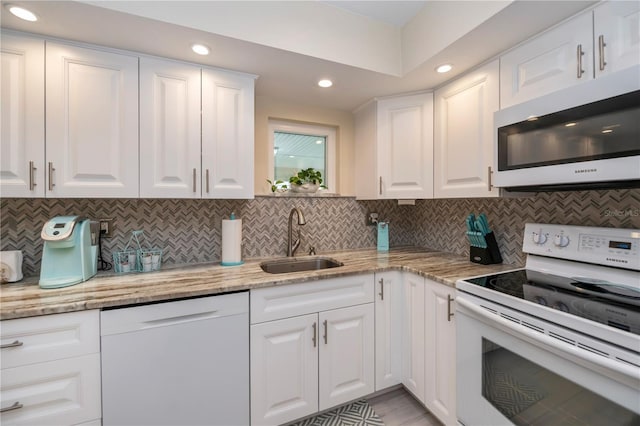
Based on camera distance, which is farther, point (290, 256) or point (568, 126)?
point (290, 256)

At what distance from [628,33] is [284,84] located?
169 cm

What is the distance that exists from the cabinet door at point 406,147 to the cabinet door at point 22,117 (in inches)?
78.9

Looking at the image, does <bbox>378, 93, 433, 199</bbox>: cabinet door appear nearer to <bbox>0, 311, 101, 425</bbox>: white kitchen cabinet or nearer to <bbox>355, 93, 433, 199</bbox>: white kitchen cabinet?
<bbox>355, 93, 433, 199</bbox>: white kitchen cabinet

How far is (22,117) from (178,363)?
1381 mm

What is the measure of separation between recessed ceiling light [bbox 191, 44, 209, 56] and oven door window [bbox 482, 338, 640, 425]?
2.00 metres

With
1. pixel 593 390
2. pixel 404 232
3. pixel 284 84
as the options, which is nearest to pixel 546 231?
pixel 593 390

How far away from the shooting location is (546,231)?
4.59 ft

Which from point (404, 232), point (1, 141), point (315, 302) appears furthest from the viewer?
point (404, 232)

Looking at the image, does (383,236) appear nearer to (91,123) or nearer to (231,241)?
(231,241)

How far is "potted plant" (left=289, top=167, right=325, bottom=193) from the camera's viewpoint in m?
2.18

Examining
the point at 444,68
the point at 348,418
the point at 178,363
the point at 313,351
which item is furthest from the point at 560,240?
the point at 178,363

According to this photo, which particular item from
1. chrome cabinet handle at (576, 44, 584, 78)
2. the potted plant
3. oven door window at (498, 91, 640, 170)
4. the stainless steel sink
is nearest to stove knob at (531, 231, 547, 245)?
oven door window at (498, 91, 640, 170)

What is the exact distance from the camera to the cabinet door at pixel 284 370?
4.50 feet

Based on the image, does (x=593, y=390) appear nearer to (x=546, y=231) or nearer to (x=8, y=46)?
(x=546, y=231)
